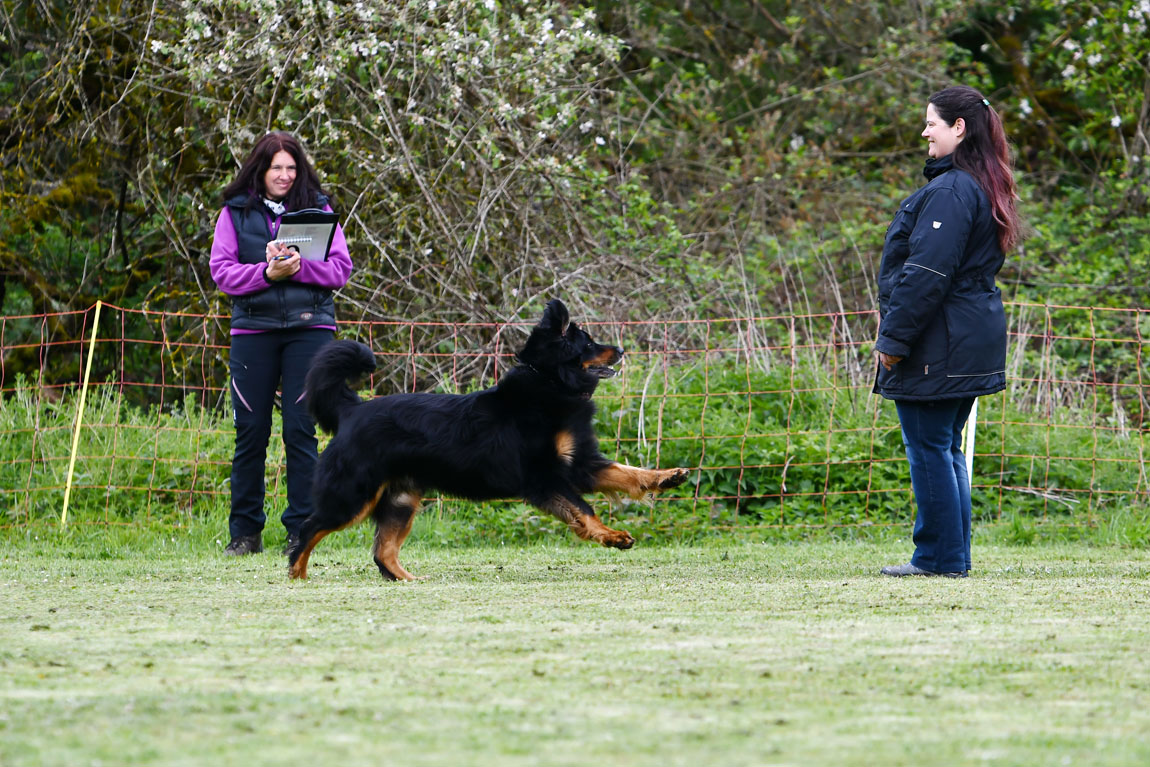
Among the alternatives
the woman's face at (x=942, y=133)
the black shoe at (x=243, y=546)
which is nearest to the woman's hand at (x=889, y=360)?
the woman's face at (x=942, y=133)

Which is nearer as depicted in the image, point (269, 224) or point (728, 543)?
point (269, 224)

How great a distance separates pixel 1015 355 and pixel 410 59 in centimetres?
423

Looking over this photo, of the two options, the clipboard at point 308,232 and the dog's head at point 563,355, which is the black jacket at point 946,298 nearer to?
the dog's head at point 563,355

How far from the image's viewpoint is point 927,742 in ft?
7.47

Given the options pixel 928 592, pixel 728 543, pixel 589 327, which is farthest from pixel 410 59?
pixel 928 592

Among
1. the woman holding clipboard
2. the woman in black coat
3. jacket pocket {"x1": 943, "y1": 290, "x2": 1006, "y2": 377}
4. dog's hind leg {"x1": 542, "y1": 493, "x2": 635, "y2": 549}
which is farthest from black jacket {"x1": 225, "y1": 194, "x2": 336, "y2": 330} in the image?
jacket pocket {"x1": 943, "y1": 290, "x2": 1006, "y2": 377}

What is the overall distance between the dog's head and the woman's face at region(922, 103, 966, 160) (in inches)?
56.0

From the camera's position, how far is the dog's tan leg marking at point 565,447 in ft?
17.1

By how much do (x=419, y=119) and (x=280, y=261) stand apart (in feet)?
9.98

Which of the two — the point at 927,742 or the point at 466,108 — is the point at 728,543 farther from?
the point at 927,742

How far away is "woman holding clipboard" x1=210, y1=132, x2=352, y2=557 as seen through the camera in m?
5.94

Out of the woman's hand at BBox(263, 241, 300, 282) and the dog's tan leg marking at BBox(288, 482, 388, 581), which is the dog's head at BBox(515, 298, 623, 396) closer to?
the dog's tan leg marking at BBox(288, 482, 388, 581)

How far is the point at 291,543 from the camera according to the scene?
5.70m

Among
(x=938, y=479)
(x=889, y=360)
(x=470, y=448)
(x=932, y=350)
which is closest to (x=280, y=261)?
(x=470, y=448)
